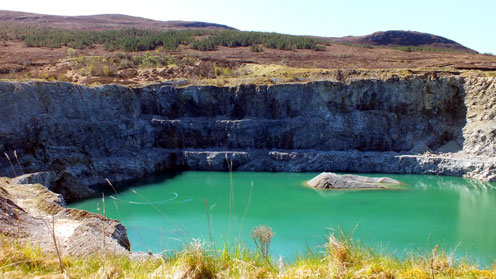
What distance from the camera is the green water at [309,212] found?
12.0m

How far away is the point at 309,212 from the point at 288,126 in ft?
38.4

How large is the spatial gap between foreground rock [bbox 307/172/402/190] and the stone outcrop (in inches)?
161

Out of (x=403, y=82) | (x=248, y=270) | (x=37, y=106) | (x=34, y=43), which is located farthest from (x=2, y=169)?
(x=34, y=43)

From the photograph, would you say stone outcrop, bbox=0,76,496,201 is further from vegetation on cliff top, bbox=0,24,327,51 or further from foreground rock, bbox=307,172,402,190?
vegetation on cliff top, bbox=0,24,327,51

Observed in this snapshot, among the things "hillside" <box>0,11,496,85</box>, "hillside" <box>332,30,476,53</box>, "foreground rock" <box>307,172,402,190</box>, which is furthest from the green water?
"hillside" <box>332,30,476,53</box>

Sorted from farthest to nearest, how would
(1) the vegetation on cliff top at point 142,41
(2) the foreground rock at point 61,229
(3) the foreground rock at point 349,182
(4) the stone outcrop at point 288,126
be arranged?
(1) the vegetation on cliff top at point 142,41, (4) the stone outcrop at point 288,126, (3) the foreground rock at point 349,182, (2) the foreground rock at point 61,229

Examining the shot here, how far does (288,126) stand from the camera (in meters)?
27.2

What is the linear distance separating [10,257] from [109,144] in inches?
832

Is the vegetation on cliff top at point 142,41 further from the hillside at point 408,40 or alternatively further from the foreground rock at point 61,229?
the foreground rock at point 61,229

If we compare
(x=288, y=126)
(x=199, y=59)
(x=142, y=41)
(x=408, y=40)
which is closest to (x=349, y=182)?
(x=288, y=126)

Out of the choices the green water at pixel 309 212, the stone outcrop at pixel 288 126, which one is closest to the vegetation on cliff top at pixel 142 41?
the stone outcrop at pixel 288 126

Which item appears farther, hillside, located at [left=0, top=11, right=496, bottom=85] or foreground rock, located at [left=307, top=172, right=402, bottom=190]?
hillside, located at [left=0, top=11, right=496, bottom=85]

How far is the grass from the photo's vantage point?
3318 millimetres

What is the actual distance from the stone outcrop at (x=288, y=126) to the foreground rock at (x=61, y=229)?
41.0 feet
